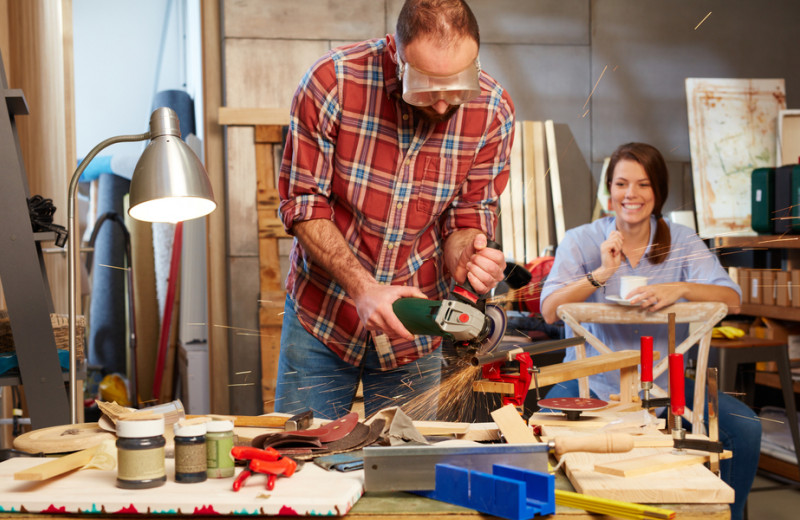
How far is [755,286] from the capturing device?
187 inches

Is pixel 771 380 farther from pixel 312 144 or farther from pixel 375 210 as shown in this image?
pixel 312 144

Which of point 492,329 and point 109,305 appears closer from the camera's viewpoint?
point 492,329

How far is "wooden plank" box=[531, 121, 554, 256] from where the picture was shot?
5188 millimetres

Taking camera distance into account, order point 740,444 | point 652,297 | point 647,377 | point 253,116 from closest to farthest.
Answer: point 647,377, point 740,444, point 652,297, point 253,116

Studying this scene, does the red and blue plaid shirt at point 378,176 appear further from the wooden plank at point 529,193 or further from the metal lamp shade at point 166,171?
the wooden plank at point 529,193

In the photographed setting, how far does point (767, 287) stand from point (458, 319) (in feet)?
11.9

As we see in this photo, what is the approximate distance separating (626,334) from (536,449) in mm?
2016

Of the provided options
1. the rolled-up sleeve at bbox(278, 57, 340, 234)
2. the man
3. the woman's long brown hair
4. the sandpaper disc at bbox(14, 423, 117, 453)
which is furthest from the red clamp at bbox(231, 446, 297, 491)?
the woman's long brown hair

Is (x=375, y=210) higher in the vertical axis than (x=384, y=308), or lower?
higher

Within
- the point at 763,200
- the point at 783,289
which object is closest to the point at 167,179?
the point at 783,289

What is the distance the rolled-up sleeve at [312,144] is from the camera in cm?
204

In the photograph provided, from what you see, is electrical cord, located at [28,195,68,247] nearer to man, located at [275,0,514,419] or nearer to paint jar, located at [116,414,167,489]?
man, located at [275,0,514,419]

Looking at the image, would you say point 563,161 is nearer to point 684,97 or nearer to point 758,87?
point 684,97

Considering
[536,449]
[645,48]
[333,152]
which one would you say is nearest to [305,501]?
[536,449]
